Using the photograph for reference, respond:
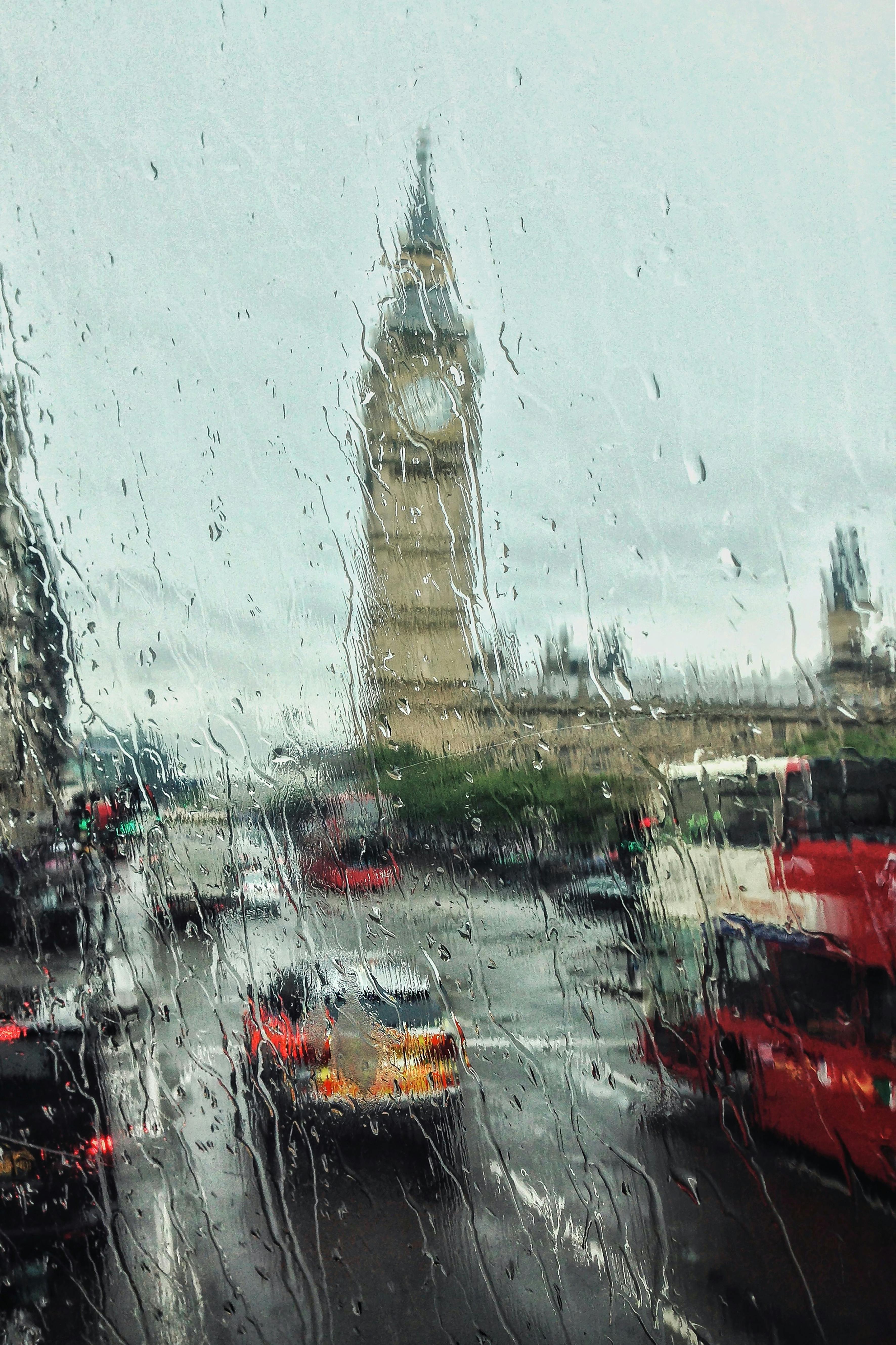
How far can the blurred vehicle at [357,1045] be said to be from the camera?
67.0 inches

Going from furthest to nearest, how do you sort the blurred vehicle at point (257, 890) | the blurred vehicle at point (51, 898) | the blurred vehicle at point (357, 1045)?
the blurred vehicle at point (51, 898), the blurred vehicle at point (257, 890), the blurred vehicle at point (357, 1045)

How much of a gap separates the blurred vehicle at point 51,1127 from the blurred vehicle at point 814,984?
1214 mm

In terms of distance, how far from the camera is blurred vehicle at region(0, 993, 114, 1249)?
187cm

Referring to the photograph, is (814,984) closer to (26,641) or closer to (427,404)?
(427,404)

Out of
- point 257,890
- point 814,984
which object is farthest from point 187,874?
point 814,984

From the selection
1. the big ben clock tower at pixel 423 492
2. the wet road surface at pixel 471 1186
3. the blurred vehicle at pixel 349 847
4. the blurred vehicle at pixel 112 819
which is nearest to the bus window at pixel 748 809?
the wet road surface at pixel 471 1186

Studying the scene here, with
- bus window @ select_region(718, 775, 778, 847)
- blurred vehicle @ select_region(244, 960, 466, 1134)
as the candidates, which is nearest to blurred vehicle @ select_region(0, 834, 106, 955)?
blurred vehicle @ select_region(244, 960, 466, 1134)

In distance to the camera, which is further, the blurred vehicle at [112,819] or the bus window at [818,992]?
the blurred vehicle at [112,819]

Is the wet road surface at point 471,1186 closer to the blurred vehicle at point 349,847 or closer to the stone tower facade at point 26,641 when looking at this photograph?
the blurred vehicle at point 349,847

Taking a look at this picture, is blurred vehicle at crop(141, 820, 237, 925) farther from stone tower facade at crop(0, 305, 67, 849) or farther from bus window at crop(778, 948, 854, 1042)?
bus window at crop(778, 948, 854, 1042)

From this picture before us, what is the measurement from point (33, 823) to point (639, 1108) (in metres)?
1.39

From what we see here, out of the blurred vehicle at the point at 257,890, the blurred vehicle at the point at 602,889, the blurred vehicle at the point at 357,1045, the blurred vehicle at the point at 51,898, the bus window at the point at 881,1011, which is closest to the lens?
the bus window at the point at 881,1011

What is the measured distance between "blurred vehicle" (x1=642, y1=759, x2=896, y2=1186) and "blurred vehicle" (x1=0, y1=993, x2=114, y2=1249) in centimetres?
121

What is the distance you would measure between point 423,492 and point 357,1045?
1.10 m
